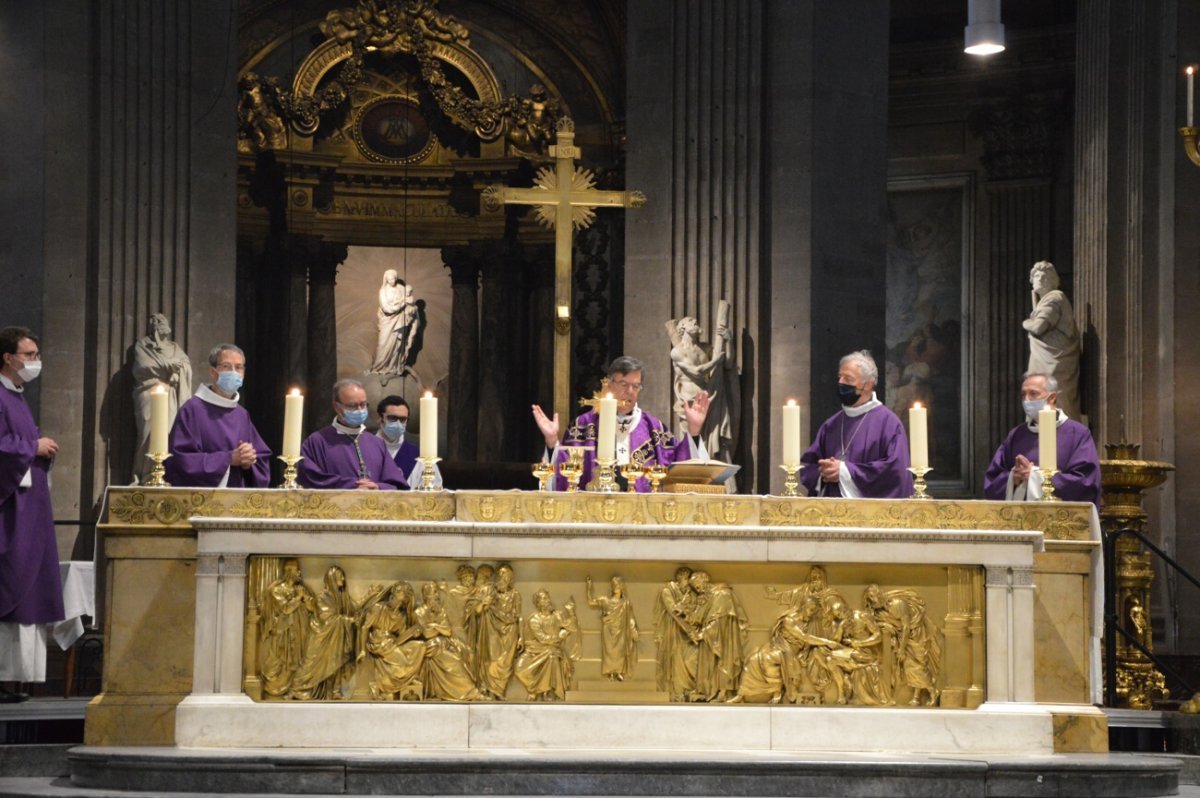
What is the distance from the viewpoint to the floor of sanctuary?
7.41 meters

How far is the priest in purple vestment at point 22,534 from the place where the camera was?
29.5 ft

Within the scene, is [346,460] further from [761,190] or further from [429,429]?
[761,190]

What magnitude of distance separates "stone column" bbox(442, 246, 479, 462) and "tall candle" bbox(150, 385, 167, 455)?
1032cm

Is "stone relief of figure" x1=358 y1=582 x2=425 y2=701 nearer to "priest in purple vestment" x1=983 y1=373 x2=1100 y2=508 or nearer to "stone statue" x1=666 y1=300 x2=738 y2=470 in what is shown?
"priest in purple vestment" x1=983 y1=373 x2=1100 y2=508

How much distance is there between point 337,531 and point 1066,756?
3.11 meters

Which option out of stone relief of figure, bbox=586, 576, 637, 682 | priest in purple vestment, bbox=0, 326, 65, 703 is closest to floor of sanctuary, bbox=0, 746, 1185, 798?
stone relief of figure, bbox=586, 576, 637, 682

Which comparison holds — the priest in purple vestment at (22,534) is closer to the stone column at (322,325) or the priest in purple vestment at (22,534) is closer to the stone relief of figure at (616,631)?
the stone relief of figure at (616,631)

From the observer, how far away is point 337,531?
26.2 ft

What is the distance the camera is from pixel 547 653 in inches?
317

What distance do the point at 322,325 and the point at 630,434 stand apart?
906cm

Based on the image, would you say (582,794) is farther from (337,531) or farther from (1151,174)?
(1151,174)

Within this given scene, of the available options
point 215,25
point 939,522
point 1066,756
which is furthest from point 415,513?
point 215,25

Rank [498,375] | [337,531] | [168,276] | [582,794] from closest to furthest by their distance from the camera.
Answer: [582,794] → [337,531] → [168,276] → [498,375]

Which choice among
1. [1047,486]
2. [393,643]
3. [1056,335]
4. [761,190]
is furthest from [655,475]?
[1056,335]
